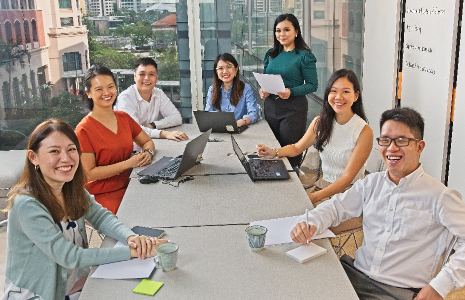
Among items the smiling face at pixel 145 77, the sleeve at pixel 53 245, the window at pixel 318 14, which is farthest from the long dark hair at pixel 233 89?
the sleeve at pixel 53 245

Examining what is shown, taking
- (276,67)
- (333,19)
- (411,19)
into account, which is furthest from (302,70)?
(333,19)

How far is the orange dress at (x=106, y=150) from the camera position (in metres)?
2.90

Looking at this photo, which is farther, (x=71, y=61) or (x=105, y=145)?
(x=71, y=61)

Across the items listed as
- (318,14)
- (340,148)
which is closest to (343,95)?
(340,148)

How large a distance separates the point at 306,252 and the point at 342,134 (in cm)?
123

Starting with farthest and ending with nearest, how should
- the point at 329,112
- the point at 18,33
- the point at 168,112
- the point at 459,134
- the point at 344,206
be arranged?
the point at 18,33, the point at 168,112, the point at 459,134, the point at 329,112, the point at 344,206

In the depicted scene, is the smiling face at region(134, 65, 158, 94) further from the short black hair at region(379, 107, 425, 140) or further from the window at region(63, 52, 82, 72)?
the short black hair at region(379, 107, 425, 140)

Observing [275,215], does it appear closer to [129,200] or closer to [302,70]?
[129,200]

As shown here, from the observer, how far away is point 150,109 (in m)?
3.93

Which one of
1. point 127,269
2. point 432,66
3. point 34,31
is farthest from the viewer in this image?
point 34,31

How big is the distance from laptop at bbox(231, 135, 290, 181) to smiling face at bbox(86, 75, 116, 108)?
0.81 m

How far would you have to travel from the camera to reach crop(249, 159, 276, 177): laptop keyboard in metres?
2.78

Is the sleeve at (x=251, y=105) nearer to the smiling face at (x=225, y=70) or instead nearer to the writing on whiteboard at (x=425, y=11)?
the smiling face at (x=225, y=70)

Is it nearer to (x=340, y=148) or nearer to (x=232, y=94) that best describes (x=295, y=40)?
(x=232, y=94)
